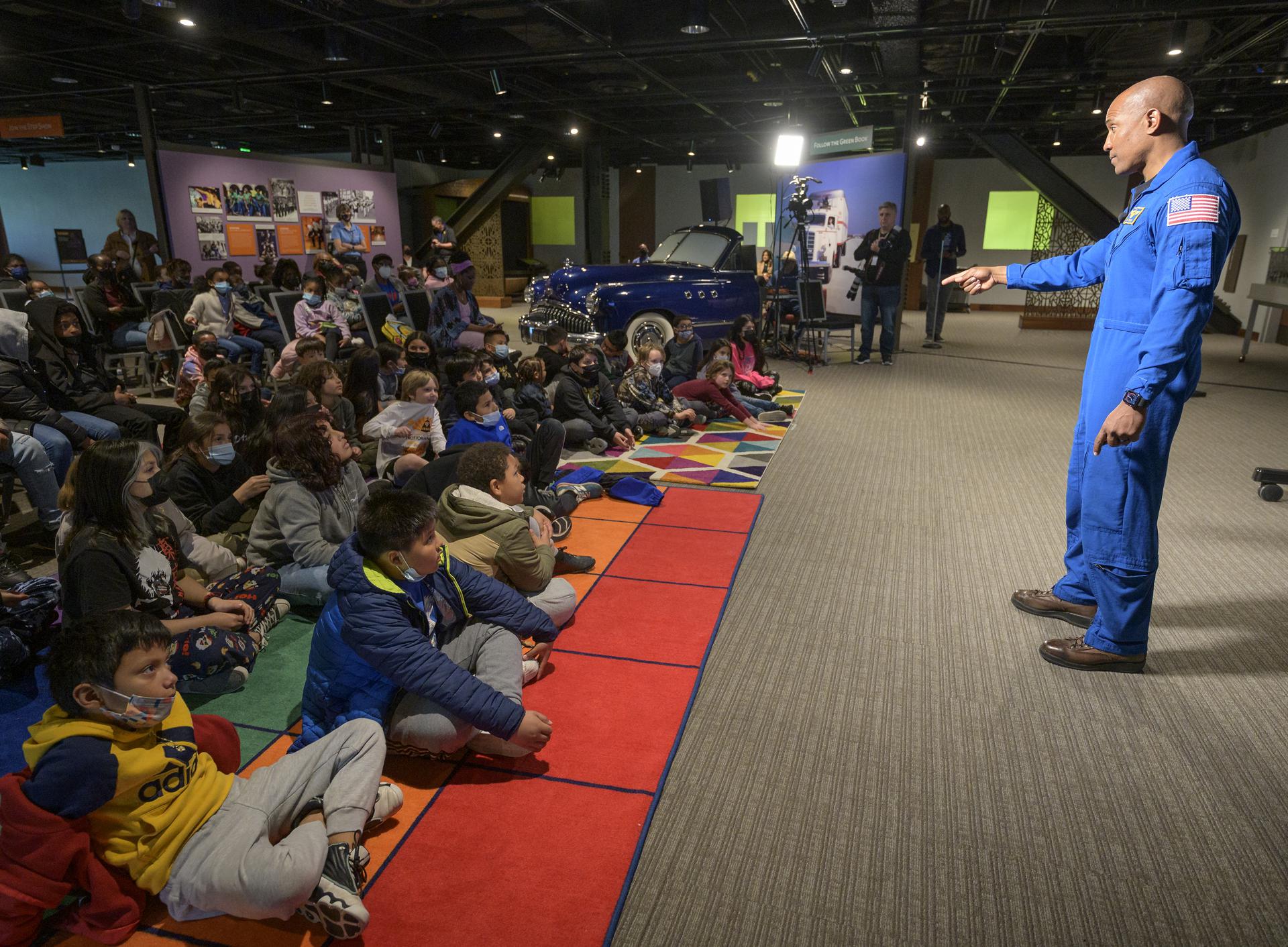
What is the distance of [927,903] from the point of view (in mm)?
1980

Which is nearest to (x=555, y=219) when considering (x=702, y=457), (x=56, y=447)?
(x=702, y=457)

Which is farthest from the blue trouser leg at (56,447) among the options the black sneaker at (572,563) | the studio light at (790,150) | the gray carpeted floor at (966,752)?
the studio light at (790,150)

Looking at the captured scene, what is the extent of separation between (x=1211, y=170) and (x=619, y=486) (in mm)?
3451

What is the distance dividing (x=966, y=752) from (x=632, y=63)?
10.1 meters

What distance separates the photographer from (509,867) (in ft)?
6.84

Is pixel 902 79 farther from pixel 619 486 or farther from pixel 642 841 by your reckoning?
pixel 642 841

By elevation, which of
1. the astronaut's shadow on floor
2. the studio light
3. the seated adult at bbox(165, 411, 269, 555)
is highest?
the studio light

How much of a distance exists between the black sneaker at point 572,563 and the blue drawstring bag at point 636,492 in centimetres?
110

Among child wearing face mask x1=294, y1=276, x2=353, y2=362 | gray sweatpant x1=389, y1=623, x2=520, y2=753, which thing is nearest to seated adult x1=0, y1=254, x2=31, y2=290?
child wearing face mask x1=294, y1=276, x2=353, y2=362

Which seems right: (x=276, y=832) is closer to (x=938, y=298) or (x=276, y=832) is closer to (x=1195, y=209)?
(x=1195, y=209)

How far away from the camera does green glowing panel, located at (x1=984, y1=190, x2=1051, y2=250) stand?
62.8 ft

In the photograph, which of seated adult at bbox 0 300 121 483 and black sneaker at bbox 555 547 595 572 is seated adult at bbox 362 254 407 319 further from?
black sneaker at bbox 555 547 595 572

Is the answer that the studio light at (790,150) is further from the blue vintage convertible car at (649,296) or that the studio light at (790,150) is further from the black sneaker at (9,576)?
the black sneaker at (9,576)

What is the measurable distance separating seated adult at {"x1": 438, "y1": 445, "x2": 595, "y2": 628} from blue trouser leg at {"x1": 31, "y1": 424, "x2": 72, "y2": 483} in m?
2.58
